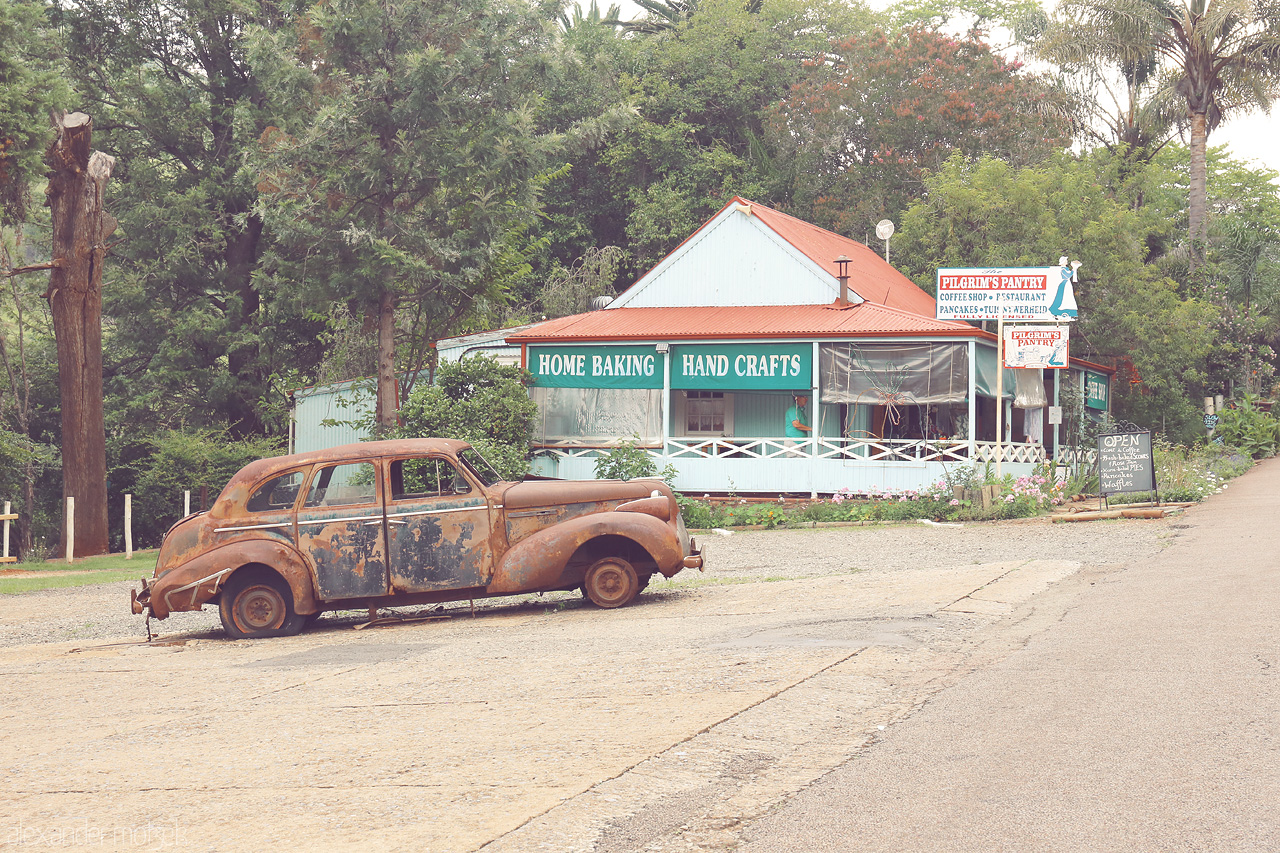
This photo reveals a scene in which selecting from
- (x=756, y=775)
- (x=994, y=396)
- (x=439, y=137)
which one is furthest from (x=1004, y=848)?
(x=439, y=137)

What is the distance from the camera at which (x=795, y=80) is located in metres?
45.2

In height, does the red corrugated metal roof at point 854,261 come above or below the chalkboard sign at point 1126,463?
above

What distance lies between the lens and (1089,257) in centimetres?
3152

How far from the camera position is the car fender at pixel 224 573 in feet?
38.0

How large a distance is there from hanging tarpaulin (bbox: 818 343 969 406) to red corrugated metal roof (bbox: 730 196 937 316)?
3501 mm

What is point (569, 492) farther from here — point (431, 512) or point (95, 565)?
point (95, 565)

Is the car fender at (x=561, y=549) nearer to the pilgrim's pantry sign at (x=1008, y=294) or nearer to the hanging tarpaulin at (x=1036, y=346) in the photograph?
the hanging tarpaulin at (x=1036, y=346)

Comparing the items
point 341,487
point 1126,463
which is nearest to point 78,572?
point 341,487

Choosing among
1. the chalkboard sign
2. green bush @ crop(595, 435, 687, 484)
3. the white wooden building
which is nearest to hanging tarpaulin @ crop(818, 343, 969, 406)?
the white wooden building

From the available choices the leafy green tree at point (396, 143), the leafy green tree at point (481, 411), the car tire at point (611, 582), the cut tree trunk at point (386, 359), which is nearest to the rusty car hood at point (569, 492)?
the car tire at point (611, 582)

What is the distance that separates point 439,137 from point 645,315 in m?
6.03

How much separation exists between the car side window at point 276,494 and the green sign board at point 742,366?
46.4ft

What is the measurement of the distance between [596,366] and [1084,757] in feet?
68.2

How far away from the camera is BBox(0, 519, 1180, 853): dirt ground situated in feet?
17.7
